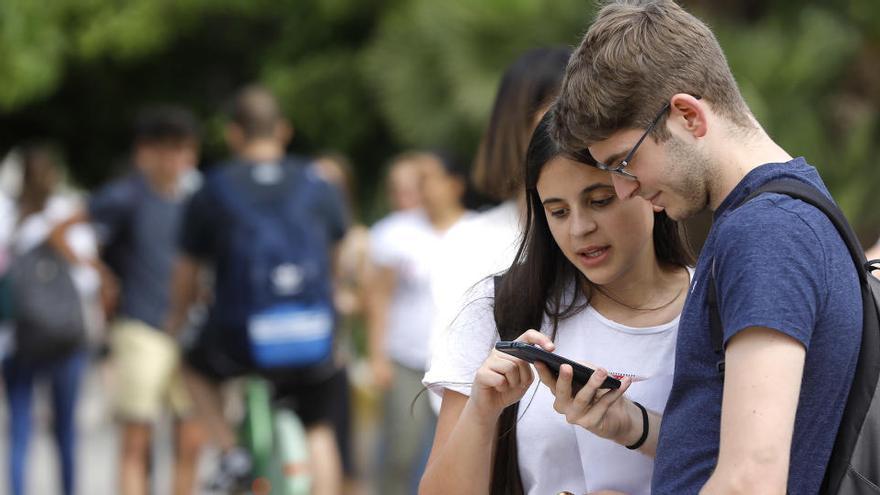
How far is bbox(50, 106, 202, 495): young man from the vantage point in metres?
7.56

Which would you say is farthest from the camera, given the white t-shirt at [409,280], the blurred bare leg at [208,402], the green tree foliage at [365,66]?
the green tree foliage at [365,66]

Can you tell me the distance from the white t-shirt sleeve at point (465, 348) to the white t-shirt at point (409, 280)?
4250mm

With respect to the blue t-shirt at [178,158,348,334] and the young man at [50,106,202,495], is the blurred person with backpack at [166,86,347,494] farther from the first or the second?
the young man at [50,106,202,495]

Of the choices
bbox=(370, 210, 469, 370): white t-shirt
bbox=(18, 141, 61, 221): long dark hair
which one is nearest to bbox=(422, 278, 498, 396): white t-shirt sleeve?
bbox=(370, 210, 469, 370): white t-shirt

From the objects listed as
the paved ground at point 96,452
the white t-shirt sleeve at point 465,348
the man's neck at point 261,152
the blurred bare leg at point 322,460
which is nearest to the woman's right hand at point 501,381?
the white t-shirt sleeve at point 465,348

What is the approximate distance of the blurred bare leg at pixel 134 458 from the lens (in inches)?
288

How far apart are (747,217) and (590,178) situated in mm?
566

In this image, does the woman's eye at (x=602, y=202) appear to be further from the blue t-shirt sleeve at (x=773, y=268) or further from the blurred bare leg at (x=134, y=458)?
the blurred bare leg at (x=134, y=458)

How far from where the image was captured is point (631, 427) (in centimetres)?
241

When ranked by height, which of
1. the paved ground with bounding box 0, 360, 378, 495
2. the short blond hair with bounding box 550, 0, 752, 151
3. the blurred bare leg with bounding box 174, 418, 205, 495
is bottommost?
the paved ground with bounding box 0, 360, 378, 495

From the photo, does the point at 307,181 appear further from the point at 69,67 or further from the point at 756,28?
the point at 69,67

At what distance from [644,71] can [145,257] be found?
19.4ft

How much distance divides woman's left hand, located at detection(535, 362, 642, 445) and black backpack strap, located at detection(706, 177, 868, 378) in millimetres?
253

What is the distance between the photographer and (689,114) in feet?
6.84
